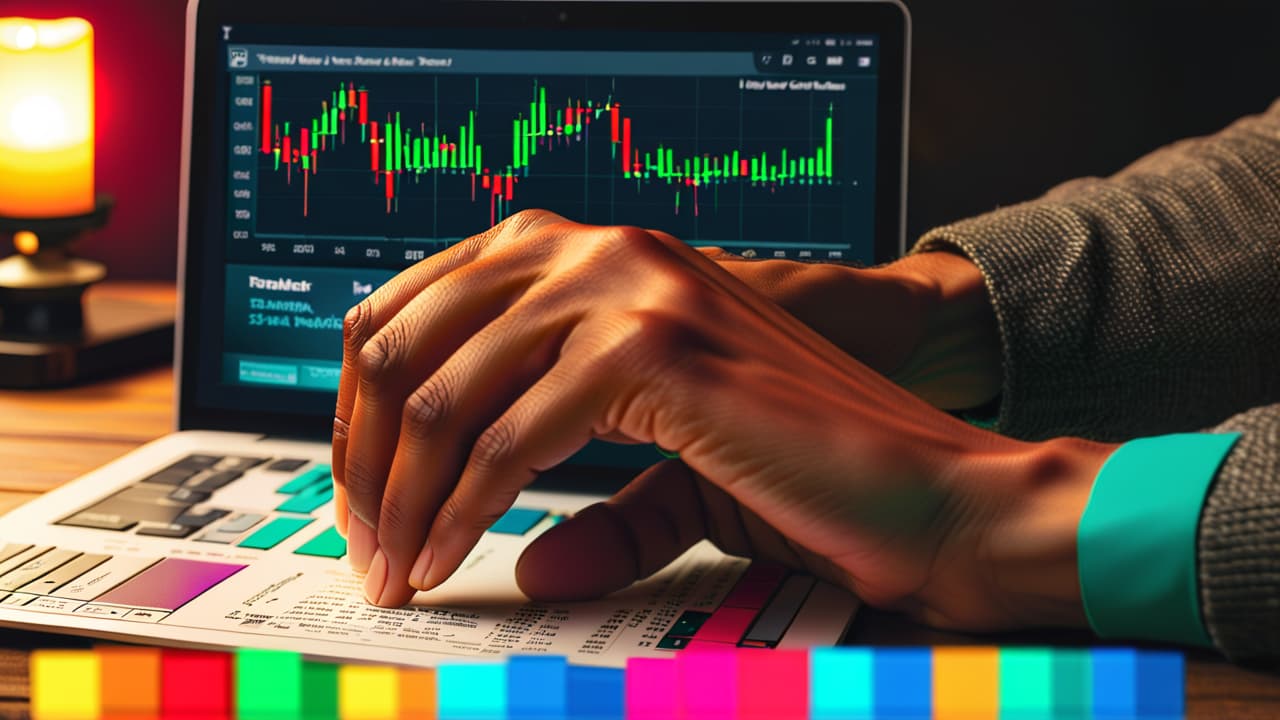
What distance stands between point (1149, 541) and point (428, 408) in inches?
11.9

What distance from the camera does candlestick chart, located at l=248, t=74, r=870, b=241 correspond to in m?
0.84

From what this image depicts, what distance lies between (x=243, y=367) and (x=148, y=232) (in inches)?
21.5

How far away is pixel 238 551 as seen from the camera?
0.63 m

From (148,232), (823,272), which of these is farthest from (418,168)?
(148,232)

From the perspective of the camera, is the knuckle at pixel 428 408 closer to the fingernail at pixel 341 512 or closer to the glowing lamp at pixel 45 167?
the fingernail at pixel 341 512

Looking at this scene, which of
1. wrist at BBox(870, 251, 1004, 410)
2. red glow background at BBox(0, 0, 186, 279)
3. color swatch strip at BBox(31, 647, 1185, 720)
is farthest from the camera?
red glow background at BBox(0, 0, 186, 279)

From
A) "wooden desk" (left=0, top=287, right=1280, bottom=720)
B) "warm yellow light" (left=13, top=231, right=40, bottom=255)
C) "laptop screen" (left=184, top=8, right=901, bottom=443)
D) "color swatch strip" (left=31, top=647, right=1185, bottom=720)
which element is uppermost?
"laptop screen" (left=184, top=8, right=901, bottom=443)

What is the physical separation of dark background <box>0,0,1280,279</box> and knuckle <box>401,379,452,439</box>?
690mm

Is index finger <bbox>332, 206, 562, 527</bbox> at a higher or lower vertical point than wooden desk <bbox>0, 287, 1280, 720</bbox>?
higher

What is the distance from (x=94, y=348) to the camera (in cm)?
103

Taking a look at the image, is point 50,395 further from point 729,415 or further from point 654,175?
point 729,415

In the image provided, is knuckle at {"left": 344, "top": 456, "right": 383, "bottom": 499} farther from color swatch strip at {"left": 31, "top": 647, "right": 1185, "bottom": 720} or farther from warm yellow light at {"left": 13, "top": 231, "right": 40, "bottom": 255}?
warm yellow light at {"left": 13, "top": 231, "right": 40, "bottom": 255}

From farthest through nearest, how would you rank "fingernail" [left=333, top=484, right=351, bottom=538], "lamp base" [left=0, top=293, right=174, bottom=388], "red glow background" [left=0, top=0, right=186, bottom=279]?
"red glow background" [left=0, top=0, right=186, bottom=279] < "lamp base" [left=0, top=293, right=174, bottom=388] < "fingernail" [left=333, top=484, right=351, bottom=538]

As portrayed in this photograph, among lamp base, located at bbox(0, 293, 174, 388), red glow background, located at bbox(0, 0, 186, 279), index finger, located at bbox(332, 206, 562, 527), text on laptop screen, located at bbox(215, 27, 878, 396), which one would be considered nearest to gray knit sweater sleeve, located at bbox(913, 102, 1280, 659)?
text on laptop screen, located at bbox(215, 27, 878, 396)
